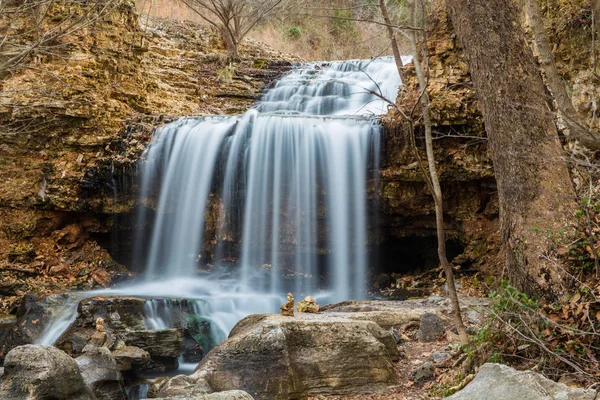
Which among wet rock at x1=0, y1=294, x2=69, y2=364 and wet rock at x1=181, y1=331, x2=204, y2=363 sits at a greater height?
wet rock at x1=0, y1=294, x2=69, y2=364

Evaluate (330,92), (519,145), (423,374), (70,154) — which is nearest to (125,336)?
(423,374)

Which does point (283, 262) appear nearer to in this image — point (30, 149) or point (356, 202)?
point (356, 202)

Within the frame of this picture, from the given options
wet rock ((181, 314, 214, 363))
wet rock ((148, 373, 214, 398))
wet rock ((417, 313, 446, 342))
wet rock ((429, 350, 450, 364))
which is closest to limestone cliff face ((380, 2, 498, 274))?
wet rock ((417, 313, 446, 342))

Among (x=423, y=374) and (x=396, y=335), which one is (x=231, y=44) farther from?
(x=423, y=374)

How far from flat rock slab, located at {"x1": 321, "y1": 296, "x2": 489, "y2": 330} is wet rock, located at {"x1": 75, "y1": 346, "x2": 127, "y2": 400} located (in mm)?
2467

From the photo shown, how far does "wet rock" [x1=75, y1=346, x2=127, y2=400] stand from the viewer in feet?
17.8

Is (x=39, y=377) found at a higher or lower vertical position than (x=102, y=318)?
higher

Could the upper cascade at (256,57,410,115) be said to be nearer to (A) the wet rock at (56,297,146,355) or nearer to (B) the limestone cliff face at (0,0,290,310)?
(B) the limestone cliff face at (0,0,290,310)

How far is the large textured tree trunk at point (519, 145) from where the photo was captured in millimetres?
3945

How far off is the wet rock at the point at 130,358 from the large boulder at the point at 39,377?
6.66 ft

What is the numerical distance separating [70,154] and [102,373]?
19.5 feet

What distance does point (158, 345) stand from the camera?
691 centimetres

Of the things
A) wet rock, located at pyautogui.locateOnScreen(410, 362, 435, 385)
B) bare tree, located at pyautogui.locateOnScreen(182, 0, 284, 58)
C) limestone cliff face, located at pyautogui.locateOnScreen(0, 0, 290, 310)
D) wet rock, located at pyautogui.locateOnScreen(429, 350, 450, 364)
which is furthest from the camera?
bare tree, located at pyautogui.locateOnScreen(182, 0, 284, 58)

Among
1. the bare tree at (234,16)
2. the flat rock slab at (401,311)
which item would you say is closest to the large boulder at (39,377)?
the flat rock slab at (401,311)
